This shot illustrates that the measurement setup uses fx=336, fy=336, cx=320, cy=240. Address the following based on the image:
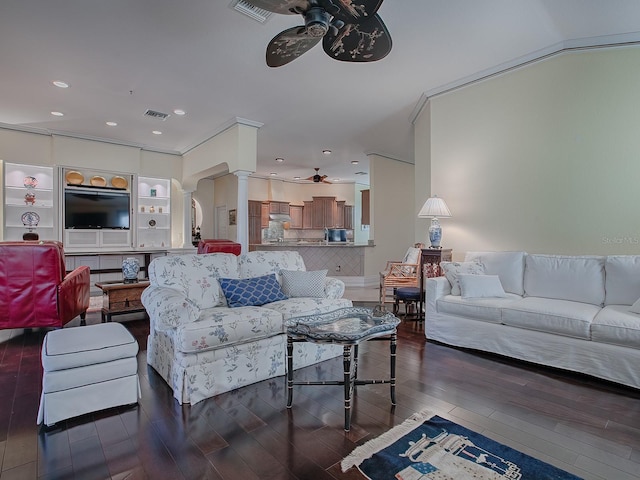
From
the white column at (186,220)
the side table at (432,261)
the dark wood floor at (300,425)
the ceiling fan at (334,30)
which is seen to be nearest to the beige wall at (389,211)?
the side table at (432,261)

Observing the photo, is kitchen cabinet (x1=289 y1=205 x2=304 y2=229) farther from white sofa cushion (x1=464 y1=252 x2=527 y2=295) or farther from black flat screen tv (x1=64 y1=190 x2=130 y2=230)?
white sofa cushion (x1=464 y1=252 x2=527 y2=295)

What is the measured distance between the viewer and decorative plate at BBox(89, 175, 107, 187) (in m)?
6.81

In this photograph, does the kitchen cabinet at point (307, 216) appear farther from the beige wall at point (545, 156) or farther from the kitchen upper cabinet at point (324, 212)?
the beige wall at point (545, 156)

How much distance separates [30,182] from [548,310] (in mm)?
8100

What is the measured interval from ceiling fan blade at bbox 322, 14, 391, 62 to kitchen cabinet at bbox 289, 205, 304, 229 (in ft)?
27.0

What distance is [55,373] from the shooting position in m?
1.97

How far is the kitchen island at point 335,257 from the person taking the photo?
7.79 meters

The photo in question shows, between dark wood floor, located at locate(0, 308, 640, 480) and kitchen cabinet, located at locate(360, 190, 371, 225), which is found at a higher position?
kitchen cabinet, located at locate(360, 190, 371, 225)

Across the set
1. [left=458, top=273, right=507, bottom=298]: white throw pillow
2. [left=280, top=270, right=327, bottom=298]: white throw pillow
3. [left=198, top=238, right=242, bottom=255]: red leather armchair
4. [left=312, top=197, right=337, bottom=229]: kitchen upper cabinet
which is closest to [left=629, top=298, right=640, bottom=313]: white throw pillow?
[left=458, top=273, right=507, bottom=298]: white throw pillow

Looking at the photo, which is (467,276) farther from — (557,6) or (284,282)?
(557,6)

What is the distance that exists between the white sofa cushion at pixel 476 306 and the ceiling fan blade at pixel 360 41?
2417mm

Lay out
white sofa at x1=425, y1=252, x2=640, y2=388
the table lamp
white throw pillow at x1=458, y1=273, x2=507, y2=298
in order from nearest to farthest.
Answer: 1. white sofa at x1=425, y1=252, x2=640, y2=388
2. white throw pillow at x1=458, y1=273, x2=507, y2=298
3. the table lamp

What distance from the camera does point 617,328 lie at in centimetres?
251

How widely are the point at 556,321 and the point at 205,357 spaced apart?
110 inches
